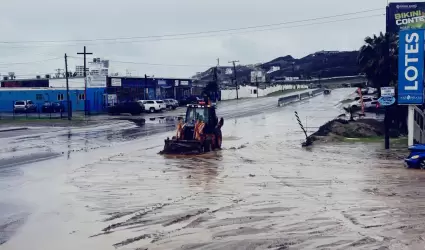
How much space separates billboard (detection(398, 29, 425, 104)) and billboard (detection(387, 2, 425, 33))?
5.69m

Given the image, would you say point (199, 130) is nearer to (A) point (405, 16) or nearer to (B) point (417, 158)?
(B) point (417, 158)

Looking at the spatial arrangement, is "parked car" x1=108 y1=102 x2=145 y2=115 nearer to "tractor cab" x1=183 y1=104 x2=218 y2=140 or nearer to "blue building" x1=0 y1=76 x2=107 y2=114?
"blue building" x1=0 y1=76 x2=107 y2=114

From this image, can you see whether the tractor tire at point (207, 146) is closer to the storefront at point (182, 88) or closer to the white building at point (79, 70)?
the storefront at point (182, 88)

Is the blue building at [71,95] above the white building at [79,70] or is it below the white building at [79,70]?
below

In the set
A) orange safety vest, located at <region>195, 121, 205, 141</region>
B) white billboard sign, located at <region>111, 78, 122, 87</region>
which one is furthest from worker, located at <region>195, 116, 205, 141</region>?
white billboard sign, located at <region>111, 78, 122, 87</region>

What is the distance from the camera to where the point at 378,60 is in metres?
43.9

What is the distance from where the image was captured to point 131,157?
1041 inches

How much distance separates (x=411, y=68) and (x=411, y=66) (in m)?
0.09

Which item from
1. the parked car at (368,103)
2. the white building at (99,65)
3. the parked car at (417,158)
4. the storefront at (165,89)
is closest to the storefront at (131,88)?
the storefront at (165,89)

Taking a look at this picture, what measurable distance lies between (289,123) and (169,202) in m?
33.4

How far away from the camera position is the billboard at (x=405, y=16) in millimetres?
33781

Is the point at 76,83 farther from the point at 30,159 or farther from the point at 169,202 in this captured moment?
the point at 169,202

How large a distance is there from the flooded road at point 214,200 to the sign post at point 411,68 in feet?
8.15

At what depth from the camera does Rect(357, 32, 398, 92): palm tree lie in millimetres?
41000
